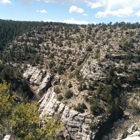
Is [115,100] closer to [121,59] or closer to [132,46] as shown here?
[121,59]

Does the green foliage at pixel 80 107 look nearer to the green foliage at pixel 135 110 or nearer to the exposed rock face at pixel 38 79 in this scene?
the green foliage at pixel 135 110

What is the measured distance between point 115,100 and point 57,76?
85.8 feet

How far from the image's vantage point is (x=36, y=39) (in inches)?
4296

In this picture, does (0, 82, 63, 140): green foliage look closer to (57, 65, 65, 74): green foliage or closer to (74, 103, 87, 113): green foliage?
(74, 103, 87, 113): green foliage

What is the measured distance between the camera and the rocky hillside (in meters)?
55.5

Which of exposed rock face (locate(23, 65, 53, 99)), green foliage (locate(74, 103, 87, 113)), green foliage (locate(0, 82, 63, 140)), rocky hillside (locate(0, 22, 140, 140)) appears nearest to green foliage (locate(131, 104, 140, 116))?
rocky hillside (locate(0, 22, 140, 140))

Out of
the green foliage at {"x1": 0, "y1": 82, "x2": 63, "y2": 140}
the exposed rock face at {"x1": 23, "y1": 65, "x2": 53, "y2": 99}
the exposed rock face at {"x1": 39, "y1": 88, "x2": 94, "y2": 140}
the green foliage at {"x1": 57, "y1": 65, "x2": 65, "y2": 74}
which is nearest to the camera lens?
the green foliage at {"x1": 0, "y1": 82, "x2": 63, "y2": 140}

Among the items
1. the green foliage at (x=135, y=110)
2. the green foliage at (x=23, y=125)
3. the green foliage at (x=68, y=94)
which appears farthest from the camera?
the green foliage at (x=68, y=94)

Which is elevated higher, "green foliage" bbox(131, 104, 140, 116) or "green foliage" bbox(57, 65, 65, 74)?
"green foliage" bbox(57, 65, 65, 74)

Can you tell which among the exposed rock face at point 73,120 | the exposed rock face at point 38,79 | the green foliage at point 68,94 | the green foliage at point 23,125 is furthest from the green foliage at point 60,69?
the green foliage at point 23,125

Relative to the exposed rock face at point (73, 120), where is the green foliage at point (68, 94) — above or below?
above

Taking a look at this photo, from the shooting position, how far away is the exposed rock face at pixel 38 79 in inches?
3059

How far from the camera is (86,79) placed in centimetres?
6700

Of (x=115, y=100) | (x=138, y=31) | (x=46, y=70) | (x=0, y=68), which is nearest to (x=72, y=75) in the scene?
(x=46, y=70)
